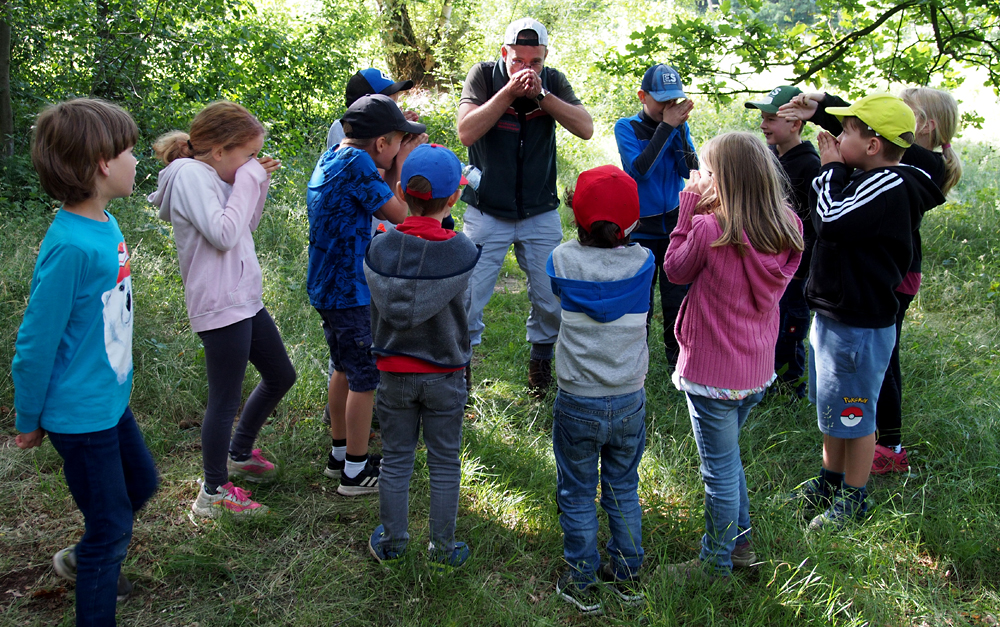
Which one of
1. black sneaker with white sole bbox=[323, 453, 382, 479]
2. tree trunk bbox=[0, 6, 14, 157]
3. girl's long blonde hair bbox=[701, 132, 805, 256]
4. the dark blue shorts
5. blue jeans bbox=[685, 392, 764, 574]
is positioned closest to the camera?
girl's long blonde hair bbox=[701, 132, 805, 256]

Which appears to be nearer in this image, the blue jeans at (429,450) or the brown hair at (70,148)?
the brown hair at (70,148)

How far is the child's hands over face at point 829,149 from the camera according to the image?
2857mm

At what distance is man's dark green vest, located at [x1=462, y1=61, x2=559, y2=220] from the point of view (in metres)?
3.89

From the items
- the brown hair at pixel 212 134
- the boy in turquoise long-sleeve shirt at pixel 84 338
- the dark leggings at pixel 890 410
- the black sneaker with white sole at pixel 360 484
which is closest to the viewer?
the boy in turquoise long-sleeve shirt at pixel 84 338

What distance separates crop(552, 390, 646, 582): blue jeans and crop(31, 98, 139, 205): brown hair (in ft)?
5.56

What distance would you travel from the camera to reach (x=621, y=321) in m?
2.35

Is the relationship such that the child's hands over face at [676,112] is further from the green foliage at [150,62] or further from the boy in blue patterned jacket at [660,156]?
the green foliage at [150,62]

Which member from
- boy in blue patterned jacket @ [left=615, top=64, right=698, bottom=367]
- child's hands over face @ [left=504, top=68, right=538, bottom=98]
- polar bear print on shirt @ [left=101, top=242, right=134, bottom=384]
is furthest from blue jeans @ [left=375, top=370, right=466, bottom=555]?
boy in blue patterned jacket @ [left=615, top=64, right=698, bottom=367]

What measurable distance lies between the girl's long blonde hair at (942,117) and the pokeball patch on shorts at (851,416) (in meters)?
1.41

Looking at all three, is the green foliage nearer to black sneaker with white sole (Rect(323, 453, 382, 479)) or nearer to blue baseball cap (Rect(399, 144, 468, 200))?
black sneaker with white sole (Rect(323, 453, 382, 479))

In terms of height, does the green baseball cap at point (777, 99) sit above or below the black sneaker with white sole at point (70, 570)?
above

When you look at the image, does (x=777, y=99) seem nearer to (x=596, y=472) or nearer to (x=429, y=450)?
(x=596, y=472)

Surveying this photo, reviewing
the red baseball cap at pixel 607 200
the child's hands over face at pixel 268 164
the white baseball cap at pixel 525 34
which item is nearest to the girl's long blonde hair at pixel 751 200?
the red baseball cap at pixel 607 200

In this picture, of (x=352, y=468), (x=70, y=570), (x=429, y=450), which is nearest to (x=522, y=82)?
(x=429, y=450)
